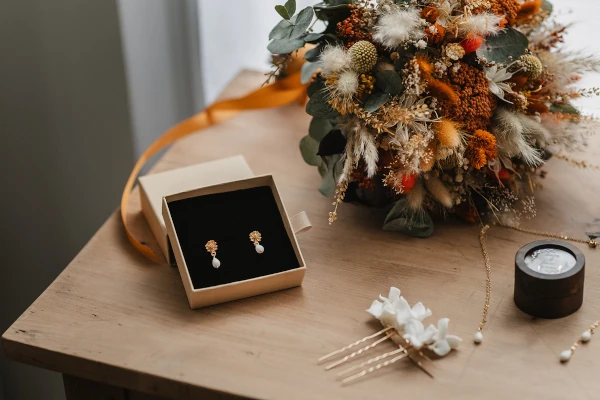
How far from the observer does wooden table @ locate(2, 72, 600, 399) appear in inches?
34.7

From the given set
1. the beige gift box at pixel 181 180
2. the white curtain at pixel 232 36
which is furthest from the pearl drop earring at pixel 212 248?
the white curtain at pixel 232 36

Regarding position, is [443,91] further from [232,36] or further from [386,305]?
[232,36]

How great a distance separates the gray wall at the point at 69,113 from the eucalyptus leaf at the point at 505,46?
74 centimetres

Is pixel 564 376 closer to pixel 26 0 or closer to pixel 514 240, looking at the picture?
pixel 514 240

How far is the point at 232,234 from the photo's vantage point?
3.38 feet

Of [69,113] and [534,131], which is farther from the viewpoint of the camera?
[69,113]

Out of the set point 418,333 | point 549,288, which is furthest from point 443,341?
point 549,288

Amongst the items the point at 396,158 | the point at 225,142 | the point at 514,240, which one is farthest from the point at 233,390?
the point at 225,142

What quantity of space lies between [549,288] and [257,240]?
15.1 inches

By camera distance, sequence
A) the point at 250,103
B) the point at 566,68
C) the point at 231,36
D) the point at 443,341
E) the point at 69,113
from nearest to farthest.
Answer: the point at 443,341
the point at 566,68
the point at 250,103
the point at 69,113
the point at 231,36

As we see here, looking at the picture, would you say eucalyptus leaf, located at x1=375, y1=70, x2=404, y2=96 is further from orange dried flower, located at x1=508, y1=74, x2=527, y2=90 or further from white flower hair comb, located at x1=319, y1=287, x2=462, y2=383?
white flower hair comb, located at x1=319, y1=287, x2=462, y2=383

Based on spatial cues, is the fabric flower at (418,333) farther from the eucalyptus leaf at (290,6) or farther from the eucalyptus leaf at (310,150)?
the eucalyptus leaf at (290,6)

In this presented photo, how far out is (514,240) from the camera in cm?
111

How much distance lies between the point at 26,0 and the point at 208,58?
18.5 inches
